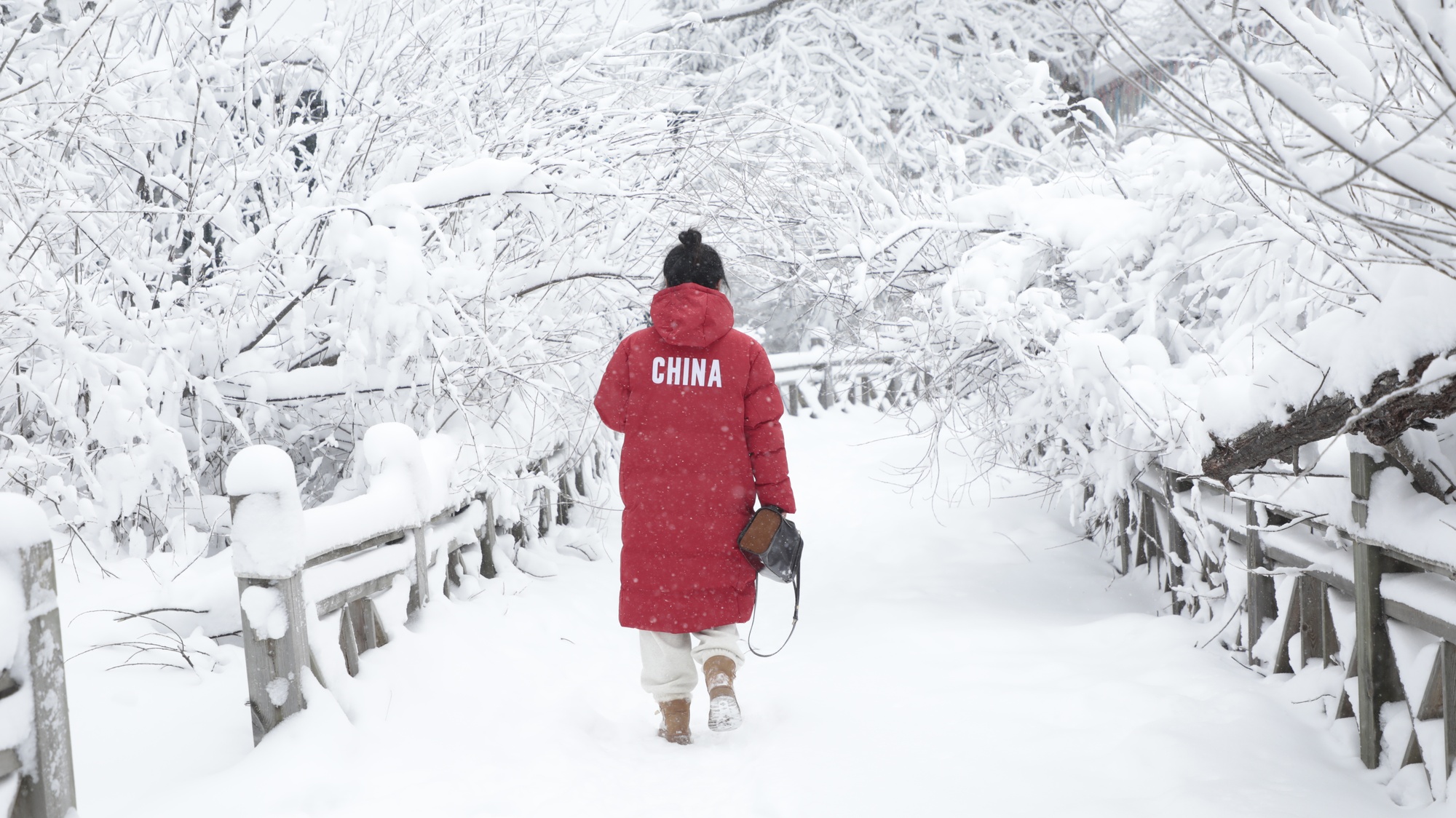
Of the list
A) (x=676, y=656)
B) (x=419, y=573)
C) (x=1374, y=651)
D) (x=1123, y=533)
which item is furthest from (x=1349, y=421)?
(x=1123, y=533)

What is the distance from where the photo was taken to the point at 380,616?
11.3 feet

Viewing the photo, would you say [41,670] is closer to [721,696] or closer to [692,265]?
[721,696]

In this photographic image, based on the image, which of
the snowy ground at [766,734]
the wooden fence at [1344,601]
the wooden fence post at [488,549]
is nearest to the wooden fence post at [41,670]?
the snowy ground at [766,734]

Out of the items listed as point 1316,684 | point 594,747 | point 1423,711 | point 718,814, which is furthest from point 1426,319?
point 594,747

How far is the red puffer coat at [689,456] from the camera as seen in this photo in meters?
3.27

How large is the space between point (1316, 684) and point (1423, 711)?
2.18 feet

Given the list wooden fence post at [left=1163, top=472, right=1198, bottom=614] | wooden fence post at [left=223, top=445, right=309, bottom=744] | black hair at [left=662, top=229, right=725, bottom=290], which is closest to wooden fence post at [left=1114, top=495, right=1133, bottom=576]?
wooden fence post at [left=1163, top=472, right=1198, bottom=614]

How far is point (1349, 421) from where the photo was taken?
1890 millimetres

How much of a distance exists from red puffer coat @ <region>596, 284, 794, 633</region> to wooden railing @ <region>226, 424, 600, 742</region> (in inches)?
32.4

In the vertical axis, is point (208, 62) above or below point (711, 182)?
above

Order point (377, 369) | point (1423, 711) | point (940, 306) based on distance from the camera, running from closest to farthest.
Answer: point (1423, 711) → point (377, 369) → point (940, 306)

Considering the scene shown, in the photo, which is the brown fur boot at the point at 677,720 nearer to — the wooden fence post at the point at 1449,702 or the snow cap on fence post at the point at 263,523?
the snow cap on fence post at the point at 263,523

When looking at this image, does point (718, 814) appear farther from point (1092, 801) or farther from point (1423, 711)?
point (1423, 711)

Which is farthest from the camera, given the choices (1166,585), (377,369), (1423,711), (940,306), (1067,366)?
(940,306)
